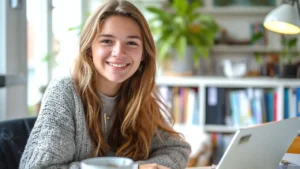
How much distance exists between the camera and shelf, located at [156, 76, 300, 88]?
332 centimetres


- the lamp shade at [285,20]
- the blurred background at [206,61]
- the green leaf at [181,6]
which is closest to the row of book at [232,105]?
the blurred background at [206,61]

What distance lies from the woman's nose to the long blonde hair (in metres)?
0.07

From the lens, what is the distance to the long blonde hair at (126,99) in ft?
4.03

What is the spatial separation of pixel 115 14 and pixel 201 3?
106 inches

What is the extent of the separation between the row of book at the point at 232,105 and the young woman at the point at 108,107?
211cm

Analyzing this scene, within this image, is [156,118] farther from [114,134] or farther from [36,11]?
[36,11]

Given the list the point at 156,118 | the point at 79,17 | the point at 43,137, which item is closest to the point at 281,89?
the point at 79,17

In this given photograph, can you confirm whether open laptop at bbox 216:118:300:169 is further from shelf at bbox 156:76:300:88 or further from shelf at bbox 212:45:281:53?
shelf at bbox 212:45:281:53

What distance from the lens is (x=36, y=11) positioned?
108 inches

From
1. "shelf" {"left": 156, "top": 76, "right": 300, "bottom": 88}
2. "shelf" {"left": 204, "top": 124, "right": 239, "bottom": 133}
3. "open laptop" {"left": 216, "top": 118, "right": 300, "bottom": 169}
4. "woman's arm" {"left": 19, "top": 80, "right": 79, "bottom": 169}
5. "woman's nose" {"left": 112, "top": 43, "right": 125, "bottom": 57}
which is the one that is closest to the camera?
"open laptop" {"left": 216, "top": 118, "right": 300, "bottom": 169}

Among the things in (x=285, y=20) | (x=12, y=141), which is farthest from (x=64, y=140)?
(x=285, y=20)

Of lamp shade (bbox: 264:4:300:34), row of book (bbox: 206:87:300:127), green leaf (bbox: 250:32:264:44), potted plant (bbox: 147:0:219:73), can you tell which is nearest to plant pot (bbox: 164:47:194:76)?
potted plant (bbox: 147:0:219:73)

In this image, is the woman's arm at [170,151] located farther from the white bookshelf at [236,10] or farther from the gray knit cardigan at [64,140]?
the white bookshelf at [236,10]

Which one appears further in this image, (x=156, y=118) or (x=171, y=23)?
(x=171, y=23)
